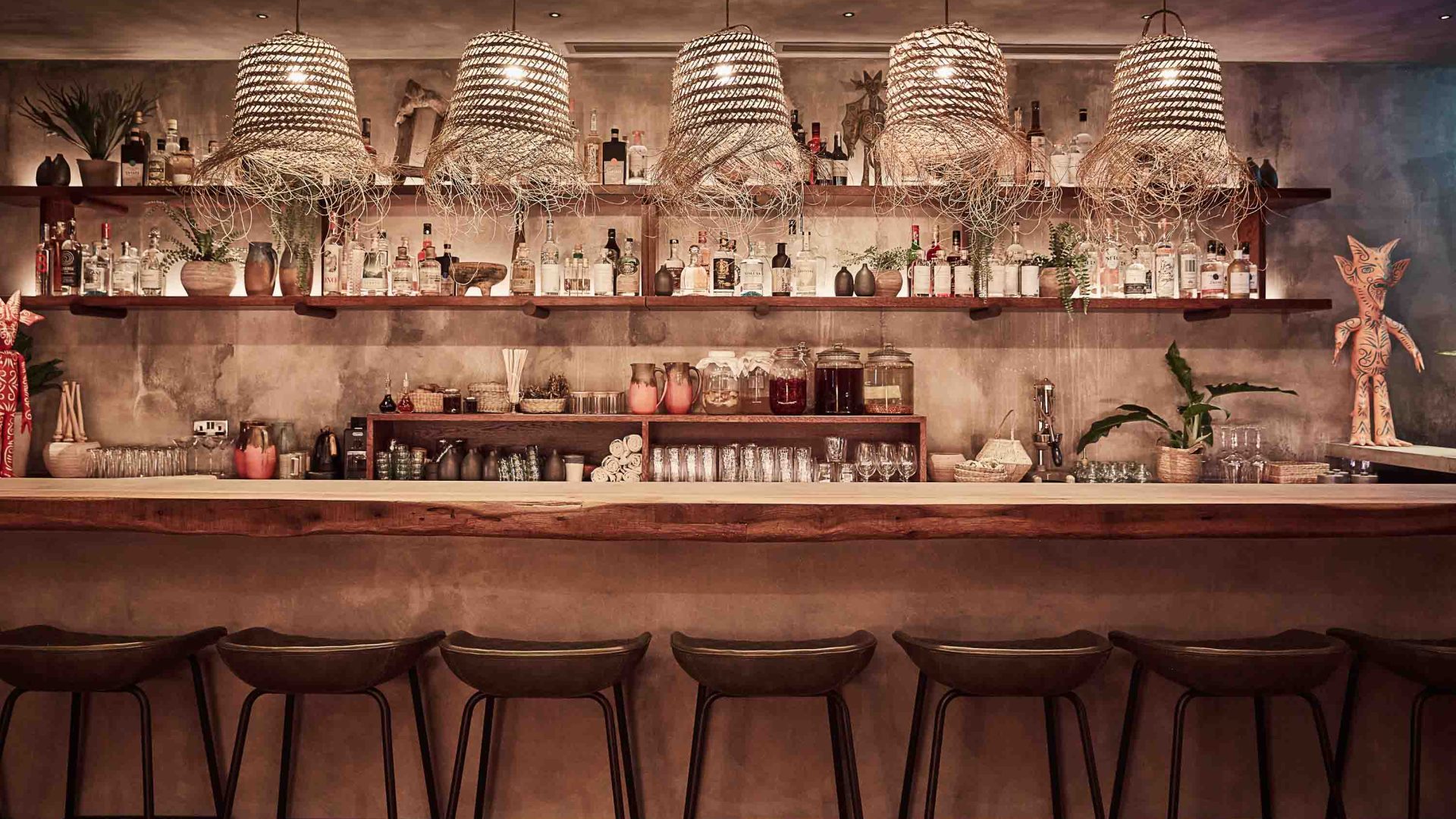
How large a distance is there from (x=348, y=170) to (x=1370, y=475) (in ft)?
13.6

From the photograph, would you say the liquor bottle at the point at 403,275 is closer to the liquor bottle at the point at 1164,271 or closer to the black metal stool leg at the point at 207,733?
the black metal stool leg at the point at 207,733

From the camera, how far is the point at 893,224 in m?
4.30

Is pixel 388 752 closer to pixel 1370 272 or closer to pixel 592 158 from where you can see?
pixel 592 158

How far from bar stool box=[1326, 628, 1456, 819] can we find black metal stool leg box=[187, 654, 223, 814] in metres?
2.76

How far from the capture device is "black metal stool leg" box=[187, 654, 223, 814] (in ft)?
7.71

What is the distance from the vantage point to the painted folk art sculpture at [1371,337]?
398 centimetres

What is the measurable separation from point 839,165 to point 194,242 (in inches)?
114

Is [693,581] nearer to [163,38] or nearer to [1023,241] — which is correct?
[1023,241]

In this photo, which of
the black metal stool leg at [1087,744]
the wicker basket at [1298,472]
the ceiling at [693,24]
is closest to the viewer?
the black metal stool leg at [1087,744]

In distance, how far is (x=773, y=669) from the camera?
198 cm

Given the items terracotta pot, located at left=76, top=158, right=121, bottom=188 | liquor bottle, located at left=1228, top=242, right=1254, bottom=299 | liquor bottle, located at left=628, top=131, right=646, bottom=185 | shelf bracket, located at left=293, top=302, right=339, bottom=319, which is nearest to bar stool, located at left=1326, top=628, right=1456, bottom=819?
liquor bottle, located at left=1228, top=242, right=1254, bottom=299

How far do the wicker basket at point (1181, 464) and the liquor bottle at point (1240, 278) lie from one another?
0.66m

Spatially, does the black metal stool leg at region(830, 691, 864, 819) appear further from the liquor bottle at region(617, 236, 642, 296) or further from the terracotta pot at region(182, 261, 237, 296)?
the terracotta pot at region(182, 261, 237, 296)

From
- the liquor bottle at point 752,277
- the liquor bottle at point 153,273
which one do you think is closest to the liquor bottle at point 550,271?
the liquor bottle at point 752,277
